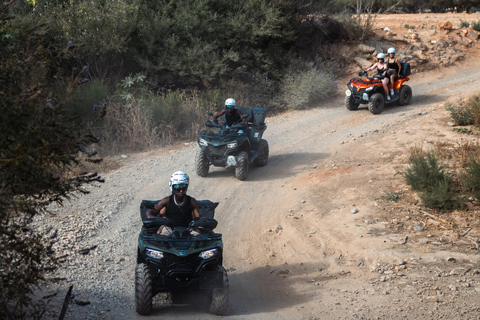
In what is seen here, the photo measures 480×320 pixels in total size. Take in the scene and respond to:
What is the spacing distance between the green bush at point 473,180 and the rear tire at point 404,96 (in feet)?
27.9

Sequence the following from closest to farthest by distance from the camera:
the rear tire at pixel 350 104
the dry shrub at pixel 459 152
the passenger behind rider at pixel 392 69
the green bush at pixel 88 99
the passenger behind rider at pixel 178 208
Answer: the passenger behind rider at pixel 178 208, the dry shrub at pixel 459 152, the green bush at pixel 88 99, the passenger behind rider at pixel 392 69, the rear tire at pixel 350 104

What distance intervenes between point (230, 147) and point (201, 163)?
871mm

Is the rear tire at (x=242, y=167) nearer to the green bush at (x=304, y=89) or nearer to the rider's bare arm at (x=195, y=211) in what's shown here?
the rider's bare arm at (x=195, y=211)

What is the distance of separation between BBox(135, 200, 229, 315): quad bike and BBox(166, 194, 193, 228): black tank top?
2.63 ft

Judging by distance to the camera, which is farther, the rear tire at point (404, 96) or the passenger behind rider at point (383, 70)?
the rear tire at point (404, 96)

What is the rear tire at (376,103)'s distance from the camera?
17.3 metres

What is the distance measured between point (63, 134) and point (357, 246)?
578 cm

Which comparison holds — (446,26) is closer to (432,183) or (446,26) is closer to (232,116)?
(232,116)

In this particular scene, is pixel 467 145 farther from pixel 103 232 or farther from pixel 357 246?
pixel 103 232

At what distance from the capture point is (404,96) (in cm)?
1830

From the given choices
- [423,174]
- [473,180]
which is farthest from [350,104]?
[473,180]

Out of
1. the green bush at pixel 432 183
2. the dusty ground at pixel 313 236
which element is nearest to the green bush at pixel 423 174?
the green bush at pixel 432 183

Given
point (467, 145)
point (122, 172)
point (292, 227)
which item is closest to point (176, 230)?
point (292, 227)

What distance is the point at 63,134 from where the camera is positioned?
4.53 meters
